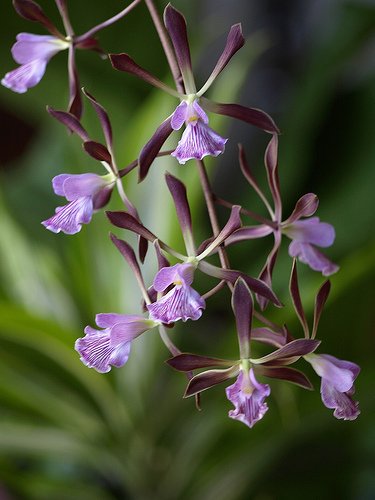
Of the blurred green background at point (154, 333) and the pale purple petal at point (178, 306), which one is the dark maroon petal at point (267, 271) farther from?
the blurred green background at point (154, 333)

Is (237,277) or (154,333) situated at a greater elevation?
(237,277)

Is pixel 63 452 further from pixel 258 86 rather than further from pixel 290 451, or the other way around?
pixel 258 86

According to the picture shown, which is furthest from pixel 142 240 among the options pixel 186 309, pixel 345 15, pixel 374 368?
pixel 345 15

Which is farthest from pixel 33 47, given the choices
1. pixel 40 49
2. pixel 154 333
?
pixel 154 333

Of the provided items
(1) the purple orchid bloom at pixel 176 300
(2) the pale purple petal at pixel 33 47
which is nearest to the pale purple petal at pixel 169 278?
(1) the purple orchid bloom at pixel 176 300

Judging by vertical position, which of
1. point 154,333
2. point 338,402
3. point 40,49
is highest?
point 40,49

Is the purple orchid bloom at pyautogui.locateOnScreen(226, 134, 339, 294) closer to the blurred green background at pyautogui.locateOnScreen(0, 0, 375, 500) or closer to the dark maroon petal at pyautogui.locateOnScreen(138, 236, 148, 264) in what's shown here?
the dark maroon petal at pyautogui.locateOnScreen(138, 236, 148, 264)

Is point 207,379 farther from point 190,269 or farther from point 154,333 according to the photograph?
point 154,333
